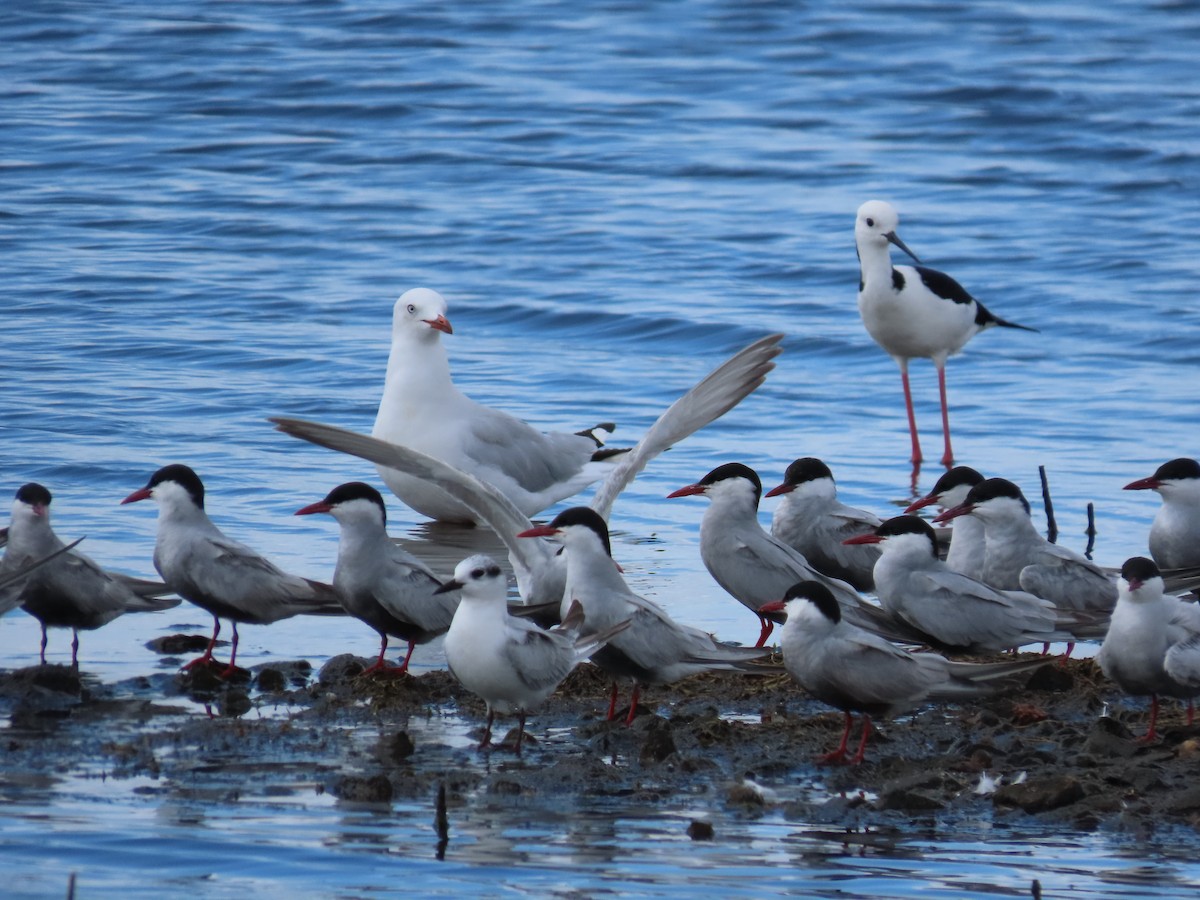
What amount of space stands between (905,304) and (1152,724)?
712cm

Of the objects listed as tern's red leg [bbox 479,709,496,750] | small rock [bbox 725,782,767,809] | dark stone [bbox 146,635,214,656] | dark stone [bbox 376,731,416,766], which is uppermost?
dark stone [bbox 146,635,214,656]

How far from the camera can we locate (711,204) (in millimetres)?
20234

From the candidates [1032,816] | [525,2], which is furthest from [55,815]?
[525,2]

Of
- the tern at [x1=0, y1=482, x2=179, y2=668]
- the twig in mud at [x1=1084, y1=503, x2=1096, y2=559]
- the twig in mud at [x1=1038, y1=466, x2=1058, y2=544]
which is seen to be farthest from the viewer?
the twig in mud at [x1=1084, y1=503, x2=1096, y2=559]

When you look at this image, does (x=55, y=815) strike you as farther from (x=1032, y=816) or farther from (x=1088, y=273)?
(x=1088, y=273)

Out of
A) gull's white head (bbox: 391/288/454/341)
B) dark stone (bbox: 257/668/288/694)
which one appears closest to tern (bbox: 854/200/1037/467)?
gull's white head (bbox: 391/288/454/341)

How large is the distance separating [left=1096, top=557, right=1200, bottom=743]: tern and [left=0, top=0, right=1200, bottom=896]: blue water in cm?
118

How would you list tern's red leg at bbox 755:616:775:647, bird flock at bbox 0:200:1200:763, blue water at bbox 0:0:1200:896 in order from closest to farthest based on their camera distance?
blue water at bbox 0:0:1200:896 → bird flock at bbox 0:200:1200:763 → tern's red leg at bbox 755:616:775:647

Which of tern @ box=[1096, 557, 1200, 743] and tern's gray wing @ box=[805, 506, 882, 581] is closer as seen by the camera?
tern @ box=[1096, 557, 1200, 743]

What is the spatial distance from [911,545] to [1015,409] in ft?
20.4

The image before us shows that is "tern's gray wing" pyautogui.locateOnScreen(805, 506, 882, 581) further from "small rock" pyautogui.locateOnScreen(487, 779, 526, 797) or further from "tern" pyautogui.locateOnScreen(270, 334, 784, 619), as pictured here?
"small rock" pyautogui.locateOnScreen(487, 779, 526, 797)

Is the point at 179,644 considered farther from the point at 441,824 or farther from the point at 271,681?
the point at 441,824

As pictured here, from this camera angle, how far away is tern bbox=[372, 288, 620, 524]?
10.6 metres

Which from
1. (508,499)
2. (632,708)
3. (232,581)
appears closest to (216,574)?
(232,581)
